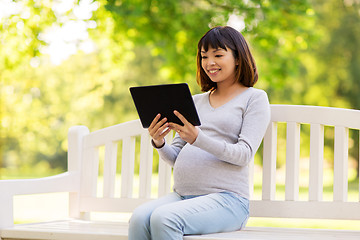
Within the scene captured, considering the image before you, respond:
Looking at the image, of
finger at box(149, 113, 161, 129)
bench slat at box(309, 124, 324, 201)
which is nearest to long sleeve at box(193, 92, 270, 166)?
finger at box(149, 113, 161, 129)

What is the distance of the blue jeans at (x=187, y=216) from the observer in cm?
252

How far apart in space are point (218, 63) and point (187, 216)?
2.70 ft

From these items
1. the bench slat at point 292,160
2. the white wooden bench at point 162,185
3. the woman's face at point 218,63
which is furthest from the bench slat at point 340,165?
the woman's face at point 218,63

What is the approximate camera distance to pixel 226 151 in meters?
2.68

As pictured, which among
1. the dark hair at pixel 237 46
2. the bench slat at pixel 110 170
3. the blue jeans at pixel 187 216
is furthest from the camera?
the bench slat at pixel 110 170

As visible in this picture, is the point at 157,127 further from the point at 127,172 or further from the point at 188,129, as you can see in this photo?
the point at 127,172

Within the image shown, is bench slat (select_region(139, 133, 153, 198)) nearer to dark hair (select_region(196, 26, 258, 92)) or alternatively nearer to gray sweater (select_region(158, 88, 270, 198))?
gray sweater (select_region(158, 88, 270, 198))

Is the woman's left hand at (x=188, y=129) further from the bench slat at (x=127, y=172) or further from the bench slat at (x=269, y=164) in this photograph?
the bench slat at (x=127, y=172)

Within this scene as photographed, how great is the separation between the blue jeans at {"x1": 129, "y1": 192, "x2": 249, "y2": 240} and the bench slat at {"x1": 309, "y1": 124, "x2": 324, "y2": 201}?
58cm

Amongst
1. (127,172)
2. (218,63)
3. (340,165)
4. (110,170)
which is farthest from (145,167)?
(340,165)

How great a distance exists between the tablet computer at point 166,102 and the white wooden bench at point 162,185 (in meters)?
0.56

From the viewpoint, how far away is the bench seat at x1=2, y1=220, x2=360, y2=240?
2758 millimetres

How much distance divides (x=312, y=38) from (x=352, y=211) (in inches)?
230

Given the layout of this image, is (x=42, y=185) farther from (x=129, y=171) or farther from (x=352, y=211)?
(x=352, y=211)
